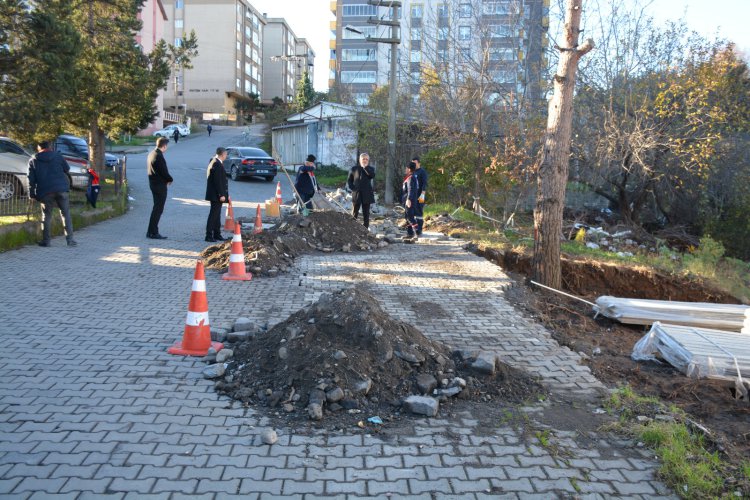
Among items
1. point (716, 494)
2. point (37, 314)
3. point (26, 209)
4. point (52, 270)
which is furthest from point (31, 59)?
point (716, 494)

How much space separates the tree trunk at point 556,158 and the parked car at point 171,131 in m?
49.6

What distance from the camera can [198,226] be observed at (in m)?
14.5

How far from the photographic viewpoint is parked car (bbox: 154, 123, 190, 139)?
55.3 metres

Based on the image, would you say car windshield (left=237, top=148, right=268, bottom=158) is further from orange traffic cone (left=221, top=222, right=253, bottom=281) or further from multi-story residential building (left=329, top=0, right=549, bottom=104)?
orange traffic cone (left=221, top=222, right=253, bottom=281)

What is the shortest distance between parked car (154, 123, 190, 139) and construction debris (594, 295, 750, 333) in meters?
50.7

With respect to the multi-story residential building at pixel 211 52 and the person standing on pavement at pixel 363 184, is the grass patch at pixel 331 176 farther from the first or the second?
the multi-story residential building at pixel 211 52

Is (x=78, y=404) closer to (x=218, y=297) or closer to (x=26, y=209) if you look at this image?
(x=218, y=297)

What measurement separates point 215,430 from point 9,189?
31.4 ft

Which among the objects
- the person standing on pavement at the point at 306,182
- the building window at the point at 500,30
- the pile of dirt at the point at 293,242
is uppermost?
the building window at the point at 500,30

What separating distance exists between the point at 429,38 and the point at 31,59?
13.6 m

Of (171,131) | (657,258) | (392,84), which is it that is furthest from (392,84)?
(171,131)

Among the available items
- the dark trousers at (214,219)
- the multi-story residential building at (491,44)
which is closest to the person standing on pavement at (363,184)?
the dark trousers at (214,219)

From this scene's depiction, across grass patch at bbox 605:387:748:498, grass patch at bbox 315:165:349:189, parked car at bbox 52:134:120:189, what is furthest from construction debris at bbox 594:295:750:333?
grass patch at bbox 315:165:349:189

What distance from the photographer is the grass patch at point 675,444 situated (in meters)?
3.52
